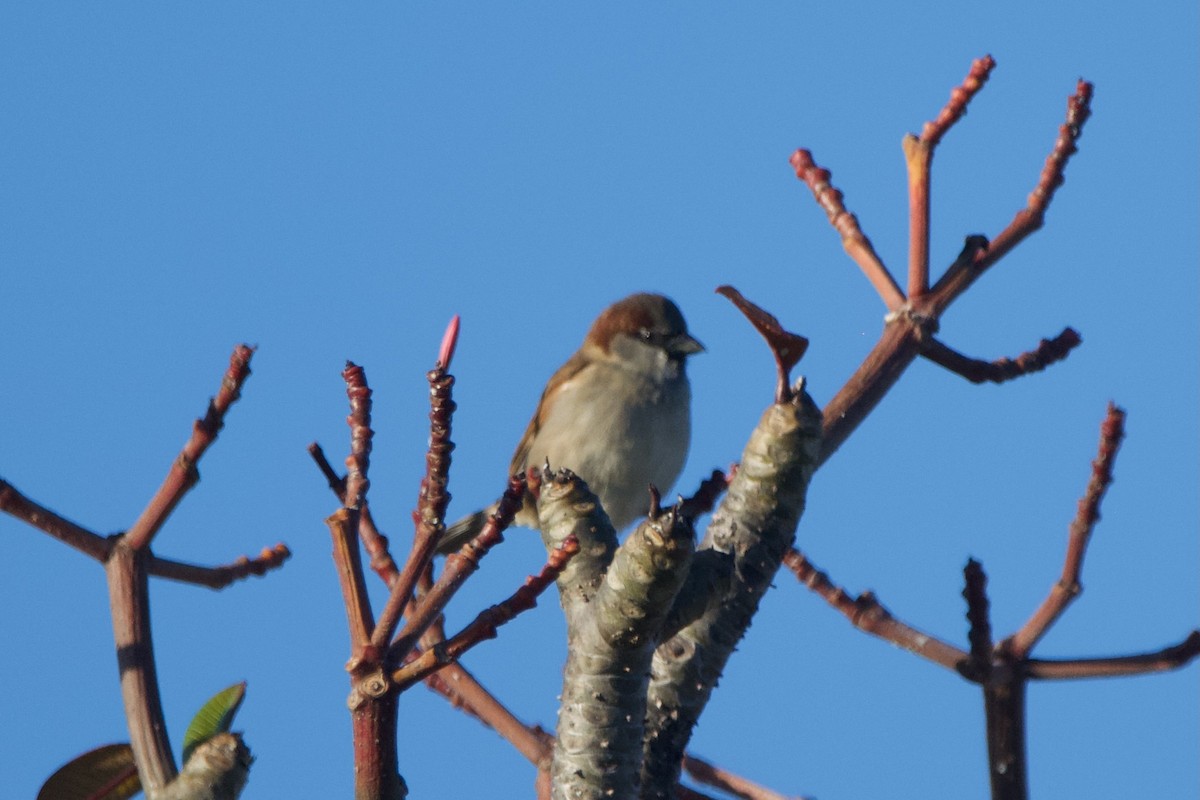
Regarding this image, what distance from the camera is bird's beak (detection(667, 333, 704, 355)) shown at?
666 cm

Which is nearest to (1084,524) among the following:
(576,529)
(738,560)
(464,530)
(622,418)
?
(738,560)

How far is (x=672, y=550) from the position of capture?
178cm

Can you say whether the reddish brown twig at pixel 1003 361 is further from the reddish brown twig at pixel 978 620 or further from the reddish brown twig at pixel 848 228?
the reddish brown twig at pixel 978 620

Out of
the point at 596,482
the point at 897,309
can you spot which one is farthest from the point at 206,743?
the point at 596,482

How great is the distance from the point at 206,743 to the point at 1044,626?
1381mm

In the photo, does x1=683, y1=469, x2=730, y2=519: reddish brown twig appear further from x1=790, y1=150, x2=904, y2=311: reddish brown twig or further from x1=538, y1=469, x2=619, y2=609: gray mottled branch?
x1=790, y1=150, x2=904, y2=311: reddish brown twig

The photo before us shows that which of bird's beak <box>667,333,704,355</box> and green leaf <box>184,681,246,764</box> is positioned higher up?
bird's beak <box>667,333,704,355</box>

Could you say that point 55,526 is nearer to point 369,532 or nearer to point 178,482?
point 178,482

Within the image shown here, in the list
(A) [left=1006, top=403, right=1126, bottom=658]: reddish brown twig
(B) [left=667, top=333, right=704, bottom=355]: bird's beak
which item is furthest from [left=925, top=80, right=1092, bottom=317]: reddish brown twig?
(B) [left=667, top=333, right=704, bottom=355]: bird's beak

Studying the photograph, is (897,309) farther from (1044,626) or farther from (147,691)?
(147,691)

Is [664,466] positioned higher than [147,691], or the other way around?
[664,466]

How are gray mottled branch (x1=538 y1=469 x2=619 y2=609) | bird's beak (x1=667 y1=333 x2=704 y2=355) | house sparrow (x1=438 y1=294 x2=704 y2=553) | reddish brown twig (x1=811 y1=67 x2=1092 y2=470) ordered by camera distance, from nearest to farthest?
gray mottled branch (x1=538 y1=469 x2=619 y2=609), reddish brown twig (x1=811 y1=67 x2=1092 y2=470), house sparrow (x1=438 y1=294 x2=704 y2=553), bird's beak (x1=667 y1=333 x2=704 y2=355)

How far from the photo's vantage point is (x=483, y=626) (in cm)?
164

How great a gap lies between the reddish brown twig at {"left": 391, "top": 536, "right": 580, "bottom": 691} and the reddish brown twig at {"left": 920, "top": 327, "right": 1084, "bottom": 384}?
1559 mm
